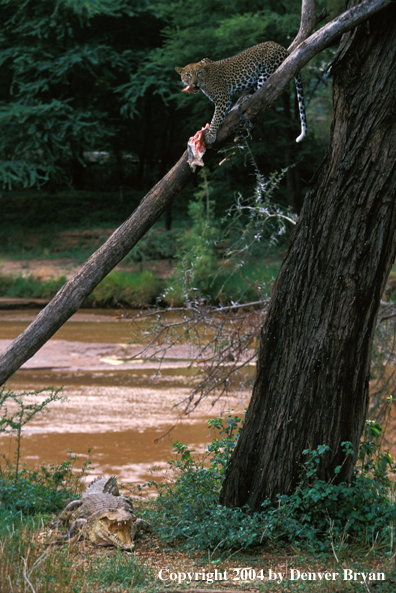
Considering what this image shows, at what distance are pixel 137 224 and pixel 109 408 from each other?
6377mm

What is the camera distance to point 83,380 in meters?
11.1

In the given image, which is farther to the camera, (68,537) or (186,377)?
(186,377)

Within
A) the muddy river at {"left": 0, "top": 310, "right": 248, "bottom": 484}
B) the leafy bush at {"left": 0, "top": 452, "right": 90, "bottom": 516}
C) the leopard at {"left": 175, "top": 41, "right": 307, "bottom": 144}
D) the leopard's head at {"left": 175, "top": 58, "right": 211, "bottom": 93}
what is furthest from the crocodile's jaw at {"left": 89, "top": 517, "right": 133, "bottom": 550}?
the leopard's head at {"left": 175, "top": 58, "right": 211, "bottom": 93}

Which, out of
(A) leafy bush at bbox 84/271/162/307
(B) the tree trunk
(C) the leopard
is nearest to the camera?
(B) the tree trunk

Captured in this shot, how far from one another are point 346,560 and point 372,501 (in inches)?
27.2

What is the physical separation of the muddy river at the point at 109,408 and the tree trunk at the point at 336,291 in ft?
5.19

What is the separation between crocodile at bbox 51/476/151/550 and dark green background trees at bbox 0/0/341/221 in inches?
622

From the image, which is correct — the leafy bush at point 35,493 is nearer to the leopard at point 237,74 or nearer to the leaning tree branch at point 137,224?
the leaning tree branch at point 137,224

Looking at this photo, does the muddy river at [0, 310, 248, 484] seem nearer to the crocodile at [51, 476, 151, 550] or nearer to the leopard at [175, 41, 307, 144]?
the crocodile at [51, 476, 151, 550]

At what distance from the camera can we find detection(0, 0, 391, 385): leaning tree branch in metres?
3.21

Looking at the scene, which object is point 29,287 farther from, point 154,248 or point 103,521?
point 103,521

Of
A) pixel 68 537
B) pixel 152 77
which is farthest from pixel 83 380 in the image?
pixel 152 77

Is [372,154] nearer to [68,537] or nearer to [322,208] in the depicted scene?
[322,208]

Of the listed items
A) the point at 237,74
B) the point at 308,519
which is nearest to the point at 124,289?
the point at 237,74
